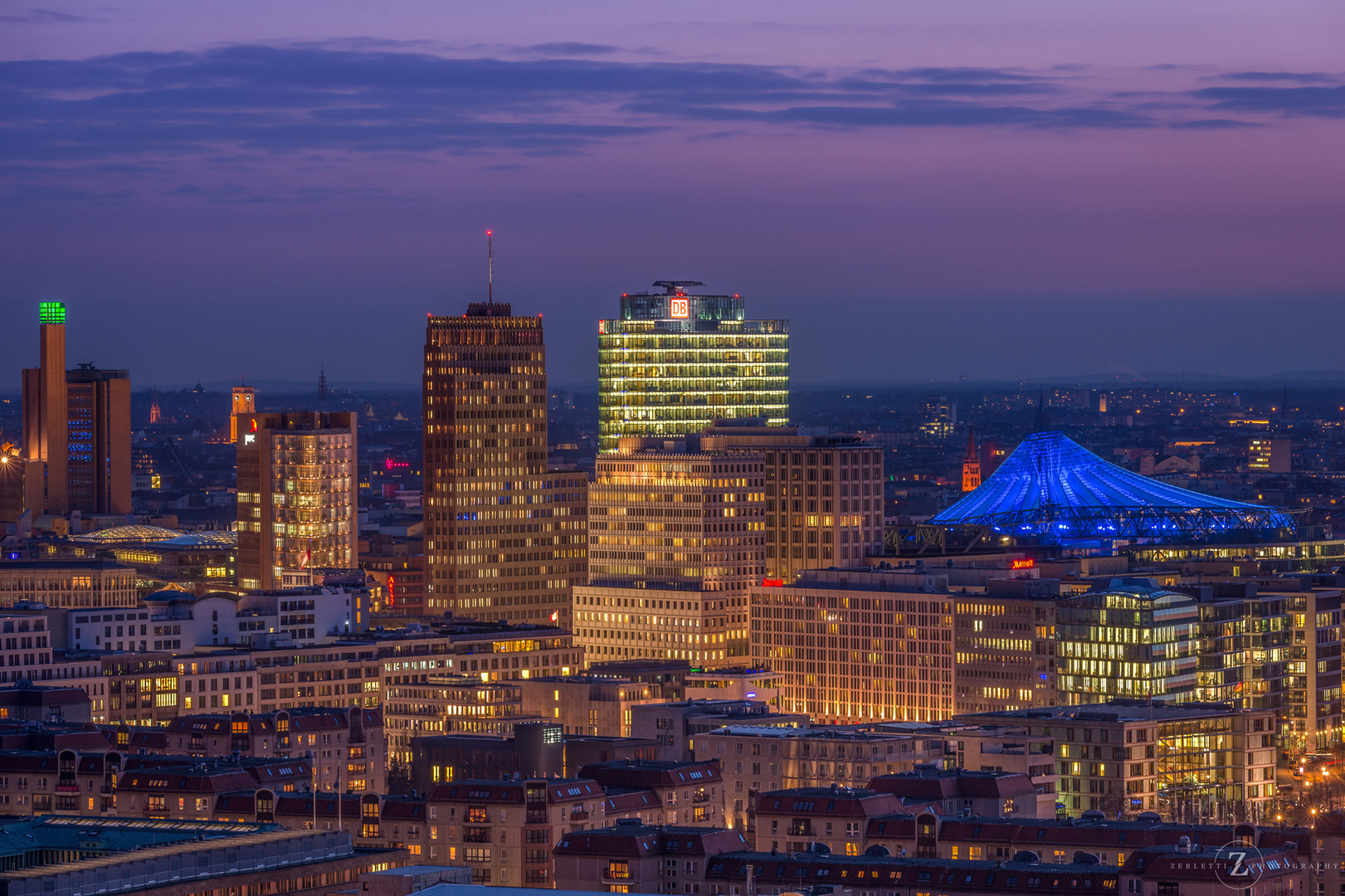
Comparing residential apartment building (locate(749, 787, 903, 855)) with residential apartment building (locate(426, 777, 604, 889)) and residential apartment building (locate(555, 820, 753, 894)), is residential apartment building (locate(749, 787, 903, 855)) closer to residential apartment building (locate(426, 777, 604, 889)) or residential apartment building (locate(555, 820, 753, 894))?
residential apartment building (locate(555, 820, 753, 894))

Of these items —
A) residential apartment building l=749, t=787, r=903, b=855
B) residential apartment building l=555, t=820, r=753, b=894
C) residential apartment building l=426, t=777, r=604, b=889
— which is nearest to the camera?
residential apartment building l=555, t=820, r=753, b=894

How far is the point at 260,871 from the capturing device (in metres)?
158

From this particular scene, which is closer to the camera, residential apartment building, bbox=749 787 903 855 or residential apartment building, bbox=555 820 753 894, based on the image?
residential apartment building, bbox=555 820 753 894

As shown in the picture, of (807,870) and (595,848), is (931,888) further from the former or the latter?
(595,848)

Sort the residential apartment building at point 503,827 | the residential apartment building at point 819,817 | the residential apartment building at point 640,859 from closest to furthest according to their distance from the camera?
the residential apartment building at point 640,859 → the residential apartment building at point 819,817 → the residential apartment building at point 503,827

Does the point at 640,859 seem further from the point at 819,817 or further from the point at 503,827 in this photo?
the point at 819,817

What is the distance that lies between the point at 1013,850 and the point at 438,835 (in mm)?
34658

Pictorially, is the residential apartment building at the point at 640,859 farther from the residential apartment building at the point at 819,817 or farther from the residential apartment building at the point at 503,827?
the residential apartment building at the point at 503,827

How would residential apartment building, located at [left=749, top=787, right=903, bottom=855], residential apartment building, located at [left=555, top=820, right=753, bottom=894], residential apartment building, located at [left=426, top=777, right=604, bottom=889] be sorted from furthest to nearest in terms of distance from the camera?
residential apartment building, located at [left=426, top=777, right=604, bottom=889] < residential apartment building, located at [left=749, top=787, right=903, bottom=855] < residential apartment building, located at [left=555, top=820, right=753, bottom=894]

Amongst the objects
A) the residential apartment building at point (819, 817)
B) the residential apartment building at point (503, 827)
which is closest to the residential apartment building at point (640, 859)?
the residential apartment building at point (819, 817)

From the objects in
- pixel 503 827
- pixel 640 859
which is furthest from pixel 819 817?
pixel 503 827

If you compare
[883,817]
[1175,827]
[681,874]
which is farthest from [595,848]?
[1175,827]

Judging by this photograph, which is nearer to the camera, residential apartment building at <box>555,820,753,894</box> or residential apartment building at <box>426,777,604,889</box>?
residential apartment building at <box>555,820,753,894</box>

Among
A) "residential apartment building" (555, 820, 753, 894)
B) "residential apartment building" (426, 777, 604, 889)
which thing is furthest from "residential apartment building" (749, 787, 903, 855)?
"residential apartment building" (426, 777, 604, 889)
